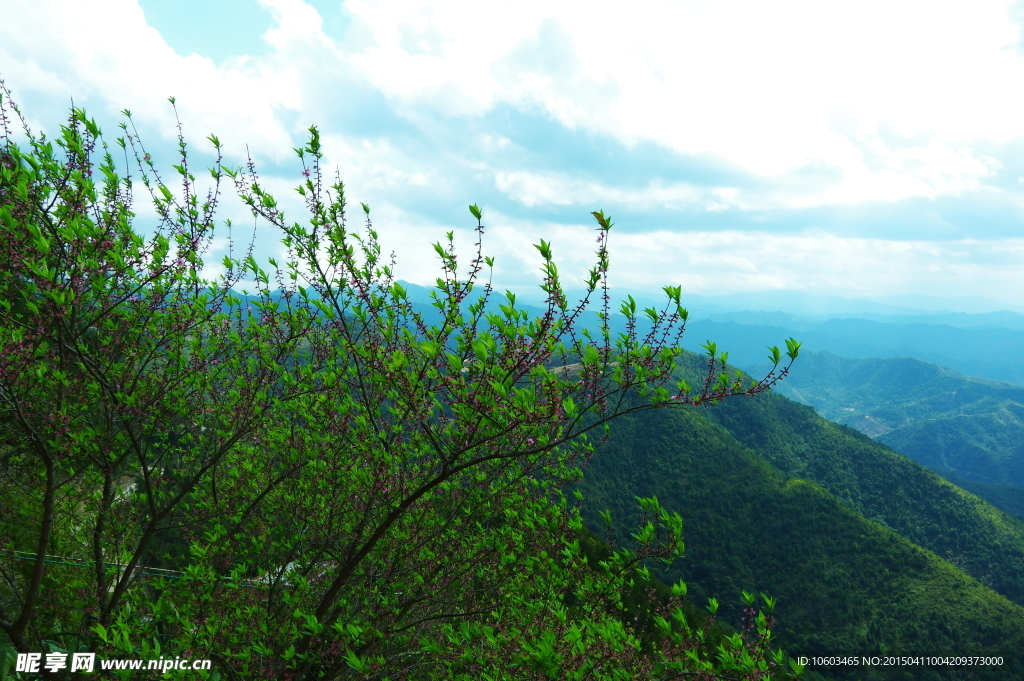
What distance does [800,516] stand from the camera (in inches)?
4446

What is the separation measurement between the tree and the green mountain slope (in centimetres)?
5297

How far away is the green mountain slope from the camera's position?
8838cm

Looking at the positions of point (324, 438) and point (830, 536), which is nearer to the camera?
point (324, 438)

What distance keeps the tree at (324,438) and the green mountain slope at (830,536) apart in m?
53.0

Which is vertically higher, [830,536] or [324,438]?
[324,438]

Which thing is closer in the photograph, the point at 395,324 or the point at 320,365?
the point at 395,324

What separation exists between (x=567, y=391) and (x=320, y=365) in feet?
21.0

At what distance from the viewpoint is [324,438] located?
9.44 meters

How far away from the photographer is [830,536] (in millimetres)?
107438

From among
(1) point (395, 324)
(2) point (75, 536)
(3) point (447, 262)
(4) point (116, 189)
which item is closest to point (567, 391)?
(3) point (447, 262)

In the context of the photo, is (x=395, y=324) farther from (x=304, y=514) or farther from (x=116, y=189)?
(x=116, y=189)

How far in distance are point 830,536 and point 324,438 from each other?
131 meters

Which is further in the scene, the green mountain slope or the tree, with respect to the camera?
the green mountain slope

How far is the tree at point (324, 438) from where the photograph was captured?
570 cm
